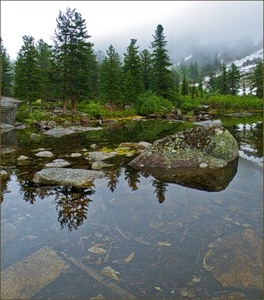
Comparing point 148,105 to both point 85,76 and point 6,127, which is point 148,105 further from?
point 6,127

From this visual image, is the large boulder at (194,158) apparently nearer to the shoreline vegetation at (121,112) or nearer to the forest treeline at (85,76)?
the shoreline vegetation at (121,112)

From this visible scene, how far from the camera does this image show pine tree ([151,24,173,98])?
5125 cm

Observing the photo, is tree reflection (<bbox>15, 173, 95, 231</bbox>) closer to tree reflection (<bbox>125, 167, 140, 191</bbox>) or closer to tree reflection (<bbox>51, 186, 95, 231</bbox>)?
tree reflection (<bbox>51, 186, 95, 231</bbox>)

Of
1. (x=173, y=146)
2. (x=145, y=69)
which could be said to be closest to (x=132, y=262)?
(x=173, y=146)

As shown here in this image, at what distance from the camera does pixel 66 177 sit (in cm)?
799

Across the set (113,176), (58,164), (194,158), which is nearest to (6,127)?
(58,164)

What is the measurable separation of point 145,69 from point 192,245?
54.2m

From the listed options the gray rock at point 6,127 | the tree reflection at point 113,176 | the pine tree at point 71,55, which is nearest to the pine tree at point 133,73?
the pine tree at point 71,55

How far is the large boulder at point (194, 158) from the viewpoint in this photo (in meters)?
8.61

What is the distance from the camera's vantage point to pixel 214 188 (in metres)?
7.49

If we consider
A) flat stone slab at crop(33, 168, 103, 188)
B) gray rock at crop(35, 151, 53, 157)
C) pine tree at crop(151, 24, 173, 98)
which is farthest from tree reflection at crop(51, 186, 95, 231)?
pine tree at crop(151, 24, 173, 98)

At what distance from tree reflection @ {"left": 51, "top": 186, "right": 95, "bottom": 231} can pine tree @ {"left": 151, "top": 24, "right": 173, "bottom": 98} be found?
4530cm

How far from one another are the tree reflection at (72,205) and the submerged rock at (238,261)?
8.41 feet

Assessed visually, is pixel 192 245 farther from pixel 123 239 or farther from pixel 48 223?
pixel 48 223
